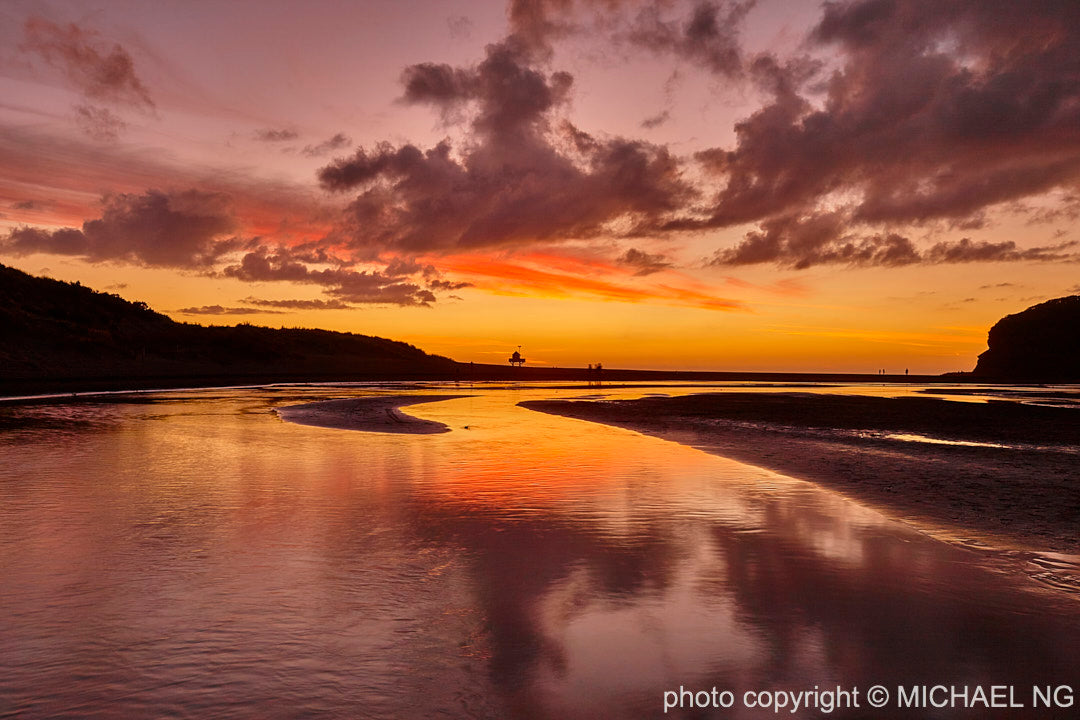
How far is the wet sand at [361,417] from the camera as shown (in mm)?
29188

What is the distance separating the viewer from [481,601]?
7.79 metres

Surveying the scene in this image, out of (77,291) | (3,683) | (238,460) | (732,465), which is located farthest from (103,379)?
(3,683)

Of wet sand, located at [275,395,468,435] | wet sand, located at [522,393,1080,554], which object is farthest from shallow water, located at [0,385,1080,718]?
wet sand, located at [275,395,468,435]

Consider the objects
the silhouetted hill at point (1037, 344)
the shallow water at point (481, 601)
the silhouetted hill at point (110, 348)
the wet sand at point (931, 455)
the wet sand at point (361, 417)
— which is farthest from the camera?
the silhouetted hill at point (1037, 344)

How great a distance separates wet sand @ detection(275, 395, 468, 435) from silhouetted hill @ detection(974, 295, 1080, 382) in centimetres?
15153

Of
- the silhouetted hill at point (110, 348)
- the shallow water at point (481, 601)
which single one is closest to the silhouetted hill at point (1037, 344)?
the silhouetted hill at point (110, 348)

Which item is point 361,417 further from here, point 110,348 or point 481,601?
point 110,348

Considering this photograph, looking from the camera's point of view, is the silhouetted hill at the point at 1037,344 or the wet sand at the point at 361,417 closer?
the wet sand at the point at 361,417

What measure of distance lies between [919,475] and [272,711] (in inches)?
622

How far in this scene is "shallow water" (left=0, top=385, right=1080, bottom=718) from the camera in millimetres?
5652

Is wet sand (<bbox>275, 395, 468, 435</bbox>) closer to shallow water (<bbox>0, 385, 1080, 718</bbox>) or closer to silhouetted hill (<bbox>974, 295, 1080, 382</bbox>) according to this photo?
shallow water (<bbox>0, 385, 1080, 718</bbox>)

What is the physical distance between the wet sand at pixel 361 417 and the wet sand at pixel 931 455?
8.82 meters

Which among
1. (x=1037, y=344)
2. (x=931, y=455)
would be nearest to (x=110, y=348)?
(x=931, y=455)

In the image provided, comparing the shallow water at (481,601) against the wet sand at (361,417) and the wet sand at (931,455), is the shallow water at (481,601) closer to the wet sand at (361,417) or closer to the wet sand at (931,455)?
the wet sand at (931,455)
